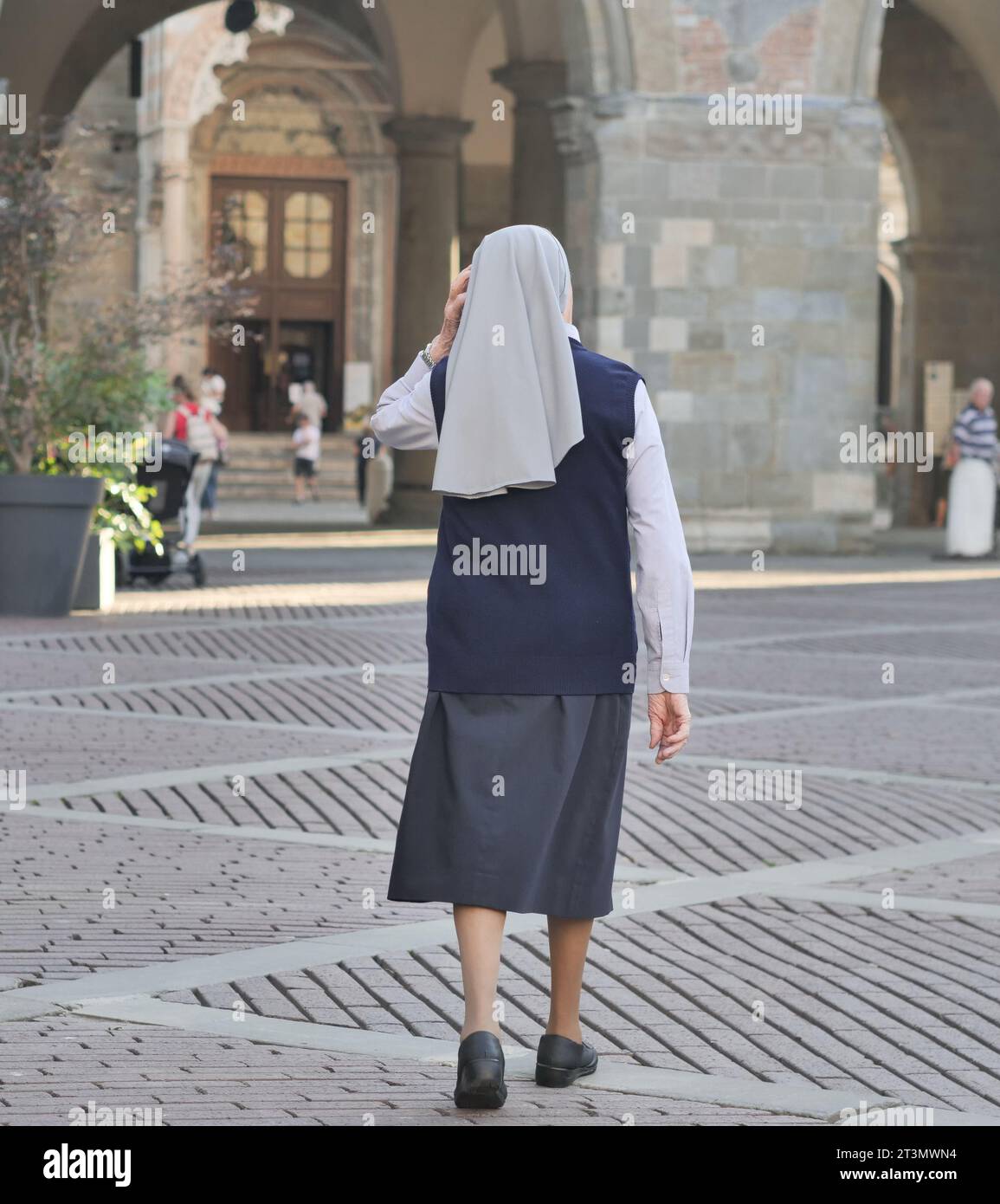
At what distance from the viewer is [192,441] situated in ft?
70.0

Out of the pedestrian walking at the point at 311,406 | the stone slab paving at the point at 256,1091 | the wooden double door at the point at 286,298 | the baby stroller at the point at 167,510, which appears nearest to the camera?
the stone slab paving at the point at 256,1091

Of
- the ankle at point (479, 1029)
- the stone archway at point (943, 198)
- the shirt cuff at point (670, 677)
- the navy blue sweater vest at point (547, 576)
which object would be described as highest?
the stone archway at point (943, 198)

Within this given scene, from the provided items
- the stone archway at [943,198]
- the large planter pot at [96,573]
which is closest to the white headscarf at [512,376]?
the large planter pot at [96,573]

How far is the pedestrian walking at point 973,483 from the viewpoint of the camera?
22.9 meters

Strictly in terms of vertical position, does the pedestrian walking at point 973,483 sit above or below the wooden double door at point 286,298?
below

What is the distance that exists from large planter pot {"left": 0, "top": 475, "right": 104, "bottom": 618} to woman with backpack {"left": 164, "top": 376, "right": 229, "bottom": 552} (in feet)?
8.77

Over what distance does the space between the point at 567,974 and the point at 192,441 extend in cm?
1705

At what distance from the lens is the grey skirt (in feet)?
15.0

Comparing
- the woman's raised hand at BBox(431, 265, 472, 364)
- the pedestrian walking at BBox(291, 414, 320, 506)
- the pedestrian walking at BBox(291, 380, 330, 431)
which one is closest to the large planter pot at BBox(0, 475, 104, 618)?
the woman's raised hand at BBox(431, 265, 472, 364)

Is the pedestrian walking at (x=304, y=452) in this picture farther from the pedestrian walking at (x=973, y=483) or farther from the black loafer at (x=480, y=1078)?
the black loafer at (x=480, y=1078)

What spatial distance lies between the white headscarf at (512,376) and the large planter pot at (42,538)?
10544 millimetres

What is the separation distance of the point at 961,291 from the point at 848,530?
8.06 meters

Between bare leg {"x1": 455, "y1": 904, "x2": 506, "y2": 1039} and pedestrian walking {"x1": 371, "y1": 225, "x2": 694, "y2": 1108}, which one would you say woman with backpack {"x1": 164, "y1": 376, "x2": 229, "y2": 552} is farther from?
bare leg {"x1": 455, "y1": 904, "x2": 506, "y2": 1039}

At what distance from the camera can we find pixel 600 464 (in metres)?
4.64
